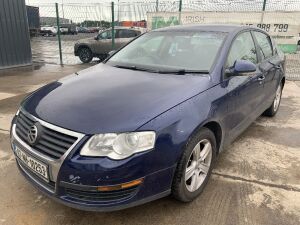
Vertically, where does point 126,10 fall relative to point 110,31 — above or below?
above

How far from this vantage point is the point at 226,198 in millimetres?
2900

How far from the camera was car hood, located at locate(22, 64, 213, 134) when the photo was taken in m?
2.28

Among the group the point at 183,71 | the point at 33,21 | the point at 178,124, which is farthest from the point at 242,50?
the point at 33,21

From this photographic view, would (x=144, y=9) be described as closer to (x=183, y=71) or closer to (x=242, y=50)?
(x=242, y=50)

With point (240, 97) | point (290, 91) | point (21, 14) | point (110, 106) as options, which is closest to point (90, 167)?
point (110, 106)

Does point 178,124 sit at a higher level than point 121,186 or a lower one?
higher

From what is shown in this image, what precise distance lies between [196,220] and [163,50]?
1968mm

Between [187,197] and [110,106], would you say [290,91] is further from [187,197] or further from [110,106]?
[110,106]

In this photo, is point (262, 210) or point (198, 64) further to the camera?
point (198, 64)

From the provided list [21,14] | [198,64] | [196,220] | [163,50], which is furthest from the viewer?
[21,14]

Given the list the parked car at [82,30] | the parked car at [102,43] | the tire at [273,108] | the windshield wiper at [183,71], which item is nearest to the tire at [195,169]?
the windshield wiper at [183,71]

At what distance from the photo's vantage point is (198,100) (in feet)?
8.71

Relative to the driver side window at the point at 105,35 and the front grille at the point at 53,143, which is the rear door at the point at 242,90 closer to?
the front grille at the point at 53,143

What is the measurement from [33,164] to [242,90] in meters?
2.28
